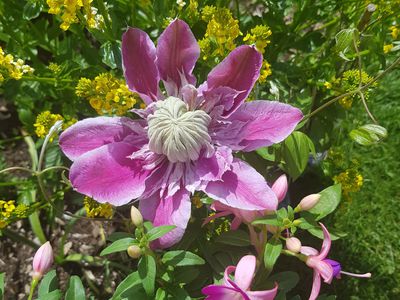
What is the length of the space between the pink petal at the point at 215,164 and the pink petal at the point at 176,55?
0.22 m

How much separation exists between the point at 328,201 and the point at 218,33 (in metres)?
0.58

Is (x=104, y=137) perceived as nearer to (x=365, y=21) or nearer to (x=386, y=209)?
(x=365, y=21)

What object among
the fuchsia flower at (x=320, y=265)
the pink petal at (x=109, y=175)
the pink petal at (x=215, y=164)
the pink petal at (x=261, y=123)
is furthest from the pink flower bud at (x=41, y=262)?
the fuchsia flower at (x=320, y=265)

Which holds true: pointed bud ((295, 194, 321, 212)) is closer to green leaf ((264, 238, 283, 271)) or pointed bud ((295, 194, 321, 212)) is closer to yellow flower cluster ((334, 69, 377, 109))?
green leaf ((264, 238, 283, 271))

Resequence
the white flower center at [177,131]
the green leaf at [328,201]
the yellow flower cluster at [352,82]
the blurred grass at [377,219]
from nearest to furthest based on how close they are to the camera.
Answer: the white flower center at [177,131]
the green leaf at [328,201]
the yellow flower cluster at [352,82]
the blurred grass at [377,219]

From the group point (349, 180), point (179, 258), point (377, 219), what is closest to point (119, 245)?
point (179, 258)

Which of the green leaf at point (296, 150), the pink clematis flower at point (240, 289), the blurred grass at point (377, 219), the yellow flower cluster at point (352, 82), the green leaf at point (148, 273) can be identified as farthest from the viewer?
the blurred grass at point (377, 219)

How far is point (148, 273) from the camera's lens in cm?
130

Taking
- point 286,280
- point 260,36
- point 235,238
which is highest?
point 260,36

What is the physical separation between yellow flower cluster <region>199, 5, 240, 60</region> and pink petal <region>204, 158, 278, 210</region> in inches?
15.9

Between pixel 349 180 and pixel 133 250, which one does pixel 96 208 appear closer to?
pixel 133 250

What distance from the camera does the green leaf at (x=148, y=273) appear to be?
129cm

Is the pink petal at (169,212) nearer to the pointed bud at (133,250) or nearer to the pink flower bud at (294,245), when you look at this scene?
the pointed bud at (133,250)

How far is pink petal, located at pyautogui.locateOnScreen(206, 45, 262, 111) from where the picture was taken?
1421 mm
